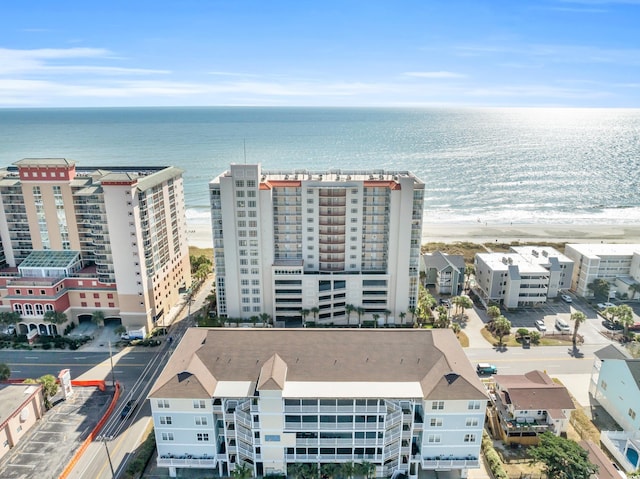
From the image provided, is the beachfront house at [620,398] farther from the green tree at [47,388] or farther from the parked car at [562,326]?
the green tree at [47,388]

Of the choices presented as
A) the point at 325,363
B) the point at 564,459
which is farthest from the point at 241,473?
the point at 564,459

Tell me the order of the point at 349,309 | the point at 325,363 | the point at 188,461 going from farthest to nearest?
the point at 349,309 → the point at 325,363 → the point at 188,461

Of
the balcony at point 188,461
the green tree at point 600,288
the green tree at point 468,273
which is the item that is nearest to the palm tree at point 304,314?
the balcony at point 188,461

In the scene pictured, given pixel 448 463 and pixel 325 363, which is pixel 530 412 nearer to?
pixel 448 463

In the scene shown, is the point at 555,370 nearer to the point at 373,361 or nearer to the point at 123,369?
the point at 373,361

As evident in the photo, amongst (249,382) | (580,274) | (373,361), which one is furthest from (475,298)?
(249,382)
